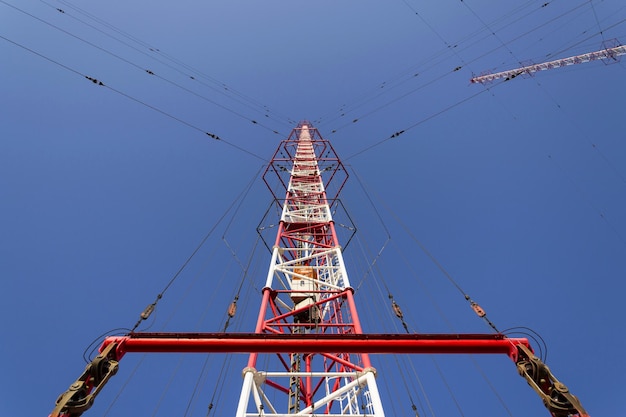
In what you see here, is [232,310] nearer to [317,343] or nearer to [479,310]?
[317,343]

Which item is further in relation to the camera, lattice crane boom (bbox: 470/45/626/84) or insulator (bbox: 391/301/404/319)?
→ lattice crane boom (bbox: 470/45/626/84)

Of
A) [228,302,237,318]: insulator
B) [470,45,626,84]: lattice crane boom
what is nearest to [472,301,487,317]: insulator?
[228,302,237,318]: insulator

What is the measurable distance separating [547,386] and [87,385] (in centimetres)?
597

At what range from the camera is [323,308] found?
10562 millimetres

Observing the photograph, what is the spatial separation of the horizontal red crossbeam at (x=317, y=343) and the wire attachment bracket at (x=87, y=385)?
23cm

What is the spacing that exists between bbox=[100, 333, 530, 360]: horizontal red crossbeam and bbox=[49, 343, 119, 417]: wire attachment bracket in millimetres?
230

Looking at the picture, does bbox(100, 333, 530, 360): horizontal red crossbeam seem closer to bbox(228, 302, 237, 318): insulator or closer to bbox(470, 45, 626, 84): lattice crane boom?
bbox(228, 302, 237, 318): insulator

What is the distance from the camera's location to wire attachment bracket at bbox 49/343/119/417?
3.80 metres

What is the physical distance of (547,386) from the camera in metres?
4.30

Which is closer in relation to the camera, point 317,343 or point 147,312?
point 317,343

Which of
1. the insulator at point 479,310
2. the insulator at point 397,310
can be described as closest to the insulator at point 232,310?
the insulator at point 397,310

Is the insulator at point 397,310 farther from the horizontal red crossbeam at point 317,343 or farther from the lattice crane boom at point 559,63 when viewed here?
the lattice crane boom at point 559,63

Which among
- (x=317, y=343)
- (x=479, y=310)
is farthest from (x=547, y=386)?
(x=317, y=343)

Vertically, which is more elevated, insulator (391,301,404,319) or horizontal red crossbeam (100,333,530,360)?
insulator (391,301,404,319)
